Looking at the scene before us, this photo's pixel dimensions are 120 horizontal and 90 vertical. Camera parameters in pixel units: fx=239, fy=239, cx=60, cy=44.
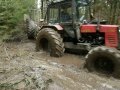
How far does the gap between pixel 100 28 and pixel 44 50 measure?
2601 millimetres

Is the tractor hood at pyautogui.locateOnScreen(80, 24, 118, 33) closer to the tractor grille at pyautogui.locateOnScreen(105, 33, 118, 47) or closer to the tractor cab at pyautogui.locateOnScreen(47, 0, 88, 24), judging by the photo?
the tractor grille at pyautogui.locateOnScreen(105, 33, 118, 47)

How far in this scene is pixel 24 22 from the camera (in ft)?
40.7

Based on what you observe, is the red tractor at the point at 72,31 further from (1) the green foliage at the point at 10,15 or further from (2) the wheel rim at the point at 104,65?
(1) the green foliage at the point at 10,15

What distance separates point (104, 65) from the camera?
20.5 feet

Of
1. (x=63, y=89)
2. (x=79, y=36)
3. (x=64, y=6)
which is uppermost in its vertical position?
(x=64, y=6)

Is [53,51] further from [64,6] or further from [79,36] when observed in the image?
[64,6]

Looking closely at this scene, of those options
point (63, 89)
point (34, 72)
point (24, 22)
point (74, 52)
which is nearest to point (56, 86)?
point (63, 89)

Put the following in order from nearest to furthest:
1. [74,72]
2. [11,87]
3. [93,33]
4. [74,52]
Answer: [11,87] → [74,72] → [93,33] → [74,52]

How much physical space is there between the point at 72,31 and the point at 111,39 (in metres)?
1.51

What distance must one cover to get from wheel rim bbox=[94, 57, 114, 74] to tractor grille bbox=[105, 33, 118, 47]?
1297mm

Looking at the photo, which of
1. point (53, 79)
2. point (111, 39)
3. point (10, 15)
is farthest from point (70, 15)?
point (10, 15)

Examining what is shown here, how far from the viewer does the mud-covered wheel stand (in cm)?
588

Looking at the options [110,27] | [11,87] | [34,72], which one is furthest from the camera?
[110,27]

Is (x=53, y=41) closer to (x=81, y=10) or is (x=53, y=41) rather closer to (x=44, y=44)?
(x=44, y=44)
